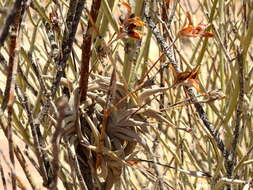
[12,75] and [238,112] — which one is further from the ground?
[12,75]

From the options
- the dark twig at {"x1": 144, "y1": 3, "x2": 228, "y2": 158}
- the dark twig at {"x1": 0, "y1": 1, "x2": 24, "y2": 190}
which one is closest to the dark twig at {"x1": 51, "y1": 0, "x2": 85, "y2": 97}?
the dark twig at {"x1": 0, "y1": 1, "x2": 24, "y2": 190}

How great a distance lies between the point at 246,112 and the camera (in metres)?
1.39

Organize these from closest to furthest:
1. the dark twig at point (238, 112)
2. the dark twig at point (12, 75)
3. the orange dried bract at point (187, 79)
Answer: the dark twig at point (12, 75)
the orange dried bract at point (187, 79)
the dark twig at point (238, 112)

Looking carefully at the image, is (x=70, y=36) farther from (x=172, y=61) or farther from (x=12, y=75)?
(x=172, y=61)

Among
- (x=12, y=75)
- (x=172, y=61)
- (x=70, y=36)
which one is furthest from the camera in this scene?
(x=172, y=61)

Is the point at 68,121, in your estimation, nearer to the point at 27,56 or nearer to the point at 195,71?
the point at 195,71

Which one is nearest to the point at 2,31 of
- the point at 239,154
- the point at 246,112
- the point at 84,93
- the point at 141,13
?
the point at 84,93

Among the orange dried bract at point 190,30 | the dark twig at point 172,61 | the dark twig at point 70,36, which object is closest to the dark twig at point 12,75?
the dark twig at point 70,36

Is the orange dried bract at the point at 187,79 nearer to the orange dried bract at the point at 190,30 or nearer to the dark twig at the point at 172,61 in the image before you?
the orange dried bract at the point at 190,30

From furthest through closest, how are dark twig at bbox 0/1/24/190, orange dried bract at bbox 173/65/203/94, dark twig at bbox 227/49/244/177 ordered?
dark twig at bbox 227/49/244/177, orange dried bract at bbox 173/65/203/94, dark twig at bbox 0/1/24/190

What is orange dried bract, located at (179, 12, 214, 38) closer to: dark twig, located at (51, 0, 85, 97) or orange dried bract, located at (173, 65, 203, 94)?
orange dried bract, located at (173, 65, 203, 94)

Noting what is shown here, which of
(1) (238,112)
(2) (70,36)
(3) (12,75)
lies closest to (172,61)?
(1) (238,112)

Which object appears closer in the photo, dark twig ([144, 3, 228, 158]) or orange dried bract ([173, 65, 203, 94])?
orange dried bract ([173, 65, 203, 94])

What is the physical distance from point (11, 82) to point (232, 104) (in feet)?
2.03
